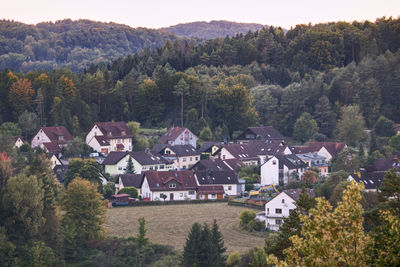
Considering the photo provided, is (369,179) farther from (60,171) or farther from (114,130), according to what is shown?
(114,130)

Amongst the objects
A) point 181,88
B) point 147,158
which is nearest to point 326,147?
point 147,158

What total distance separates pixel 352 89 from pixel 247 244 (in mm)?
41764

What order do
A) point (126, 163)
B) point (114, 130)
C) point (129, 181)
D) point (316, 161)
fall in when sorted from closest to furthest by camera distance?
point (129, 181), point (126, 163), point (316, 161), point (114, 130)

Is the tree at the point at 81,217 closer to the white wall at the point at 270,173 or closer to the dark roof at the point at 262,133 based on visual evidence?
the white wall at the point at 270,173

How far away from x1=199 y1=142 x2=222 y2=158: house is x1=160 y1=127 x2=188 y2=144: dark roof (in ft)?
8.06

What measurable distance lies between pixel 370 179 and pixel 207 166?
12221 mm

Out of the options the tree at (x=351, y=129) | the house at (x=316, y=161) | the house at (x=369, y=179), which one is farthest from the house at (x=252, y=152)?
the house at (x=369, y=179)

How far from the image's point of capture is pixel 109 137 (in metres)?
56.9

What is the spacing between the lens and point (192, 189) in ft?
143

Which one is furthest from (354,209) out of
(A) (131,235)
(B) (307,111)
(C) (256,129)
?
(B) (307,111)

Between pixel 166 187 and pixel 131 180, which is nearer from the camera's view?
pixel 166 187

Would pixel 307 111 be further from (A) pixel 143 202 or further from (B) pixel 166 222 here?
(B) pixel 166 222

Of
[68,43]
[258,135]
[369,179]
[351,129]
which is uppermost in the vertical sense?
[68,43]

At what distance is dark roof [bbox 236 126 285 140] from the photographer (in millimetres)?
61678
